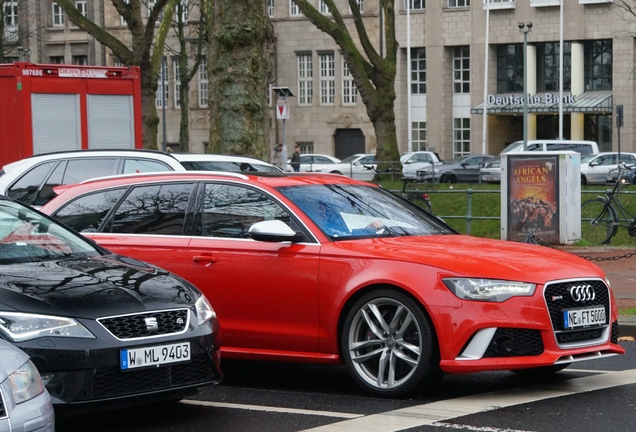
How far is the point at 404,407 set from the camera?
26.5ft

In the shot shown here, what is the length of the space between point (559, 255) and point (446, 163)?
4233 centimetres

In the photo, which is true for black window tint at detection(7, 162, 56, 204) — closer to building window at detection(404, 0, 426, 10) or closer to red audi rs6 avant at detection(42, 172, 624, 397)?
red audi rs6 avant at detection(42, 172, 624, 397)

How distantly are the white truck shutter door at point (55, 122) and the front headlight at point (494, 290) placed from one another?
592 inches

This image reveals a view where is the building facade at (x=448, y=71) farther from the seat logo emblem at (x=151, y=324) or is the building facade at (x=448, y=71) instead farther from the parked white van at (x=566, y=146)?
the seat logo emblem at (x=151, y=324)

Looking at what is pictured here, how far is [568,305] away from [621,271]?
29.1 ft

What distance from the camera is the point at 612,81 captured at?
60.4 meters

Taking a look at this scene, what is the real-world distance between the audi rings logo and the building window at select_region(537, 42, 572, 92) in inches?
2149

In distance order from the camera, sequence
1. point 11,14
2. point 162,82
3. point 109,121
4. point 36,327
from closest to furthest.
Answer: point 36,327
point 109,121
point 162,82
point 11,14

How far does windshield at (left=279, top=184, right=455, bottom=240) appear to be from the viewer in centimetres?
898

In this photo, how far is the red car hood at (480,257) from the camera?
814cm

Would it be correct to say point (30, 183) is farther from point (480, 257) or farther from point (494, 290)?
point (494, 290)

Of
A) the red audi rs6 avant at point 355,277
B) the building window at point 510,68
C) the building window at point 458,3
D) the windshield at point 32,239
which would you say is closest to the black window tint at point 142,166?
the red audi rs6 avant at point 355,277

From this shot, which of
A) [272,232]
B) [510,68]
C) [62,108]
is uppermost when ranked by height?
[510,68]

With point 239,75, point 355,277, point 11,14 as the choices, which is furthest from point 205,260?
point 11,14
